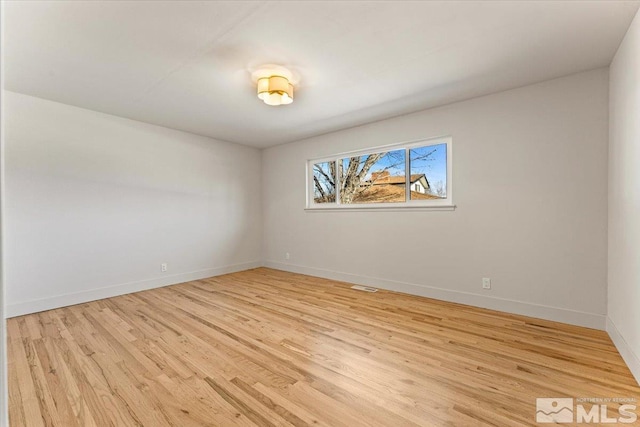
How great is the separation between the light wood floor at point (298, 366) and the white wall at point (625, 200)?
0.25 m

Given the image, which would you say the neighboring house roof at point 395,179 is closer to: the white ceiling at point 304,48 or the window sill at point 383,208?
the window sill at point 383,208

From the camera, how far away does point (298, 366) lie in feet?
6.75

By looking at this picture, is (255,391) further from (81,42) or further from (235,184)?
(235,184)

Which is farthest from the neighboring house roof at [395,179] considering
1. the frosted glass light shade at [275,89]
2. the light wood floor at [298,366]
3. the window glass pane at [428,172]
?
the frosted glass light shade at [275,89]

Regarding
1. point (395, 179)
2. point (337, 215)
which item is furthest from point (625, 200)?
point (337, 215)

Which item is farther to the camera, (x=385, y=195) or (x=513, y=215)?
(x=385, y=195)

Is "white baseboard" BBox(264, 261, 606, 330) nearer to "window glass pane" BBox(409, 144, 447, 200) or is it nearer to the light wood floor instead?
the light wood floor

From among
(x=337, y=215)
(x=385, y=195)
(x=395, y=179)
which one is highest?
(x=395, y=179)

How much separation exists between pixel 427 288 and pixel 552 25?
9.20ft

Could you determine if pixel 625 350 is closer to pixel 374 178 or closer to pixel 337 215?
pixel 374 178

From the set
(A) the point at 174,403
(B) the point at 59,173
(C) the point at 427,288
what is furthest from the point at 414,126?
(B) the point at 59,173

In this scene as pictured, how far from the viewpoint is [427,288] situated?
11.9 ft

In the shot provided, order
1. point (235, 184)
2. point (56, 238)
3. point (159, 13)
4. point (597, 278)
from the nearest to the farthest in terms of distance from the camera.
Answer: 1. point (159, 13)
2. point (597, 278)
3. point (56, 238)
4. point (235, 184)

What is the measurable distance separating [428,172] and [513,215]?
1109 mm
